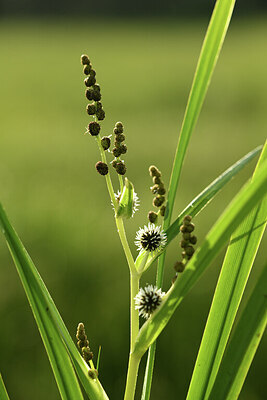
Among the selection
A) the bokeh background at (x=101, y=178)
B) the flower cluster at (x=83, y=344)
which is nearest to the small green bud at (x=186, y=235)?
the flower cluster at (x=83, y=344)

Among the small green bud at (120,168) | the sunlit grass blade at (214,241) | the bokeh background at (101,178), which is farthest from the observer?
the bokeh background at (101,178)

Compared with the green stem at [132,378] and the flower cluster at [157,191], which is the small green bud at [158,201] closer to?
the flower cluster at [157,191]

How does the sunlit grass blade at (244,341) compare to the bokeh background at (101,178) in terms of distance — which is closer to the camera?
the sunlit grass blade at (244,341)

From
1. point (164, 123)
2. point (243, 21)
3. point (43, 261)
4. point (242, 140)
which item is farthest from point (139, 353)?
point (243, 21)

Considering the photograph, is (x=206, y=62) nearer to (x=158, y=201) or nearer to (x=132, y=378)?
(x=158, y=201)

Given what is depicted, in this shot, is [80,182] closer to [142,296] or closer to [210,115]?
[210,115]

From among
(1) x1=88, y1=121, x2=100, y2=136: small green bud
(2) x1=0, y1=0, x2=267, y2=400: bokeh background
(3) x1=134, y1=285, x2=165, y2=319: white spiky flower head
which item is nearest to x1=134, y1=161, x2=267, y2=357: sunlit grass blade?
(3) x1=134, y1=285, x2=165, y2=319: white spiky flower head

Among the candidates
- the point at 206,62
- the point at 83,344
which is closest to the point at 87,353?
the point at 83,344
